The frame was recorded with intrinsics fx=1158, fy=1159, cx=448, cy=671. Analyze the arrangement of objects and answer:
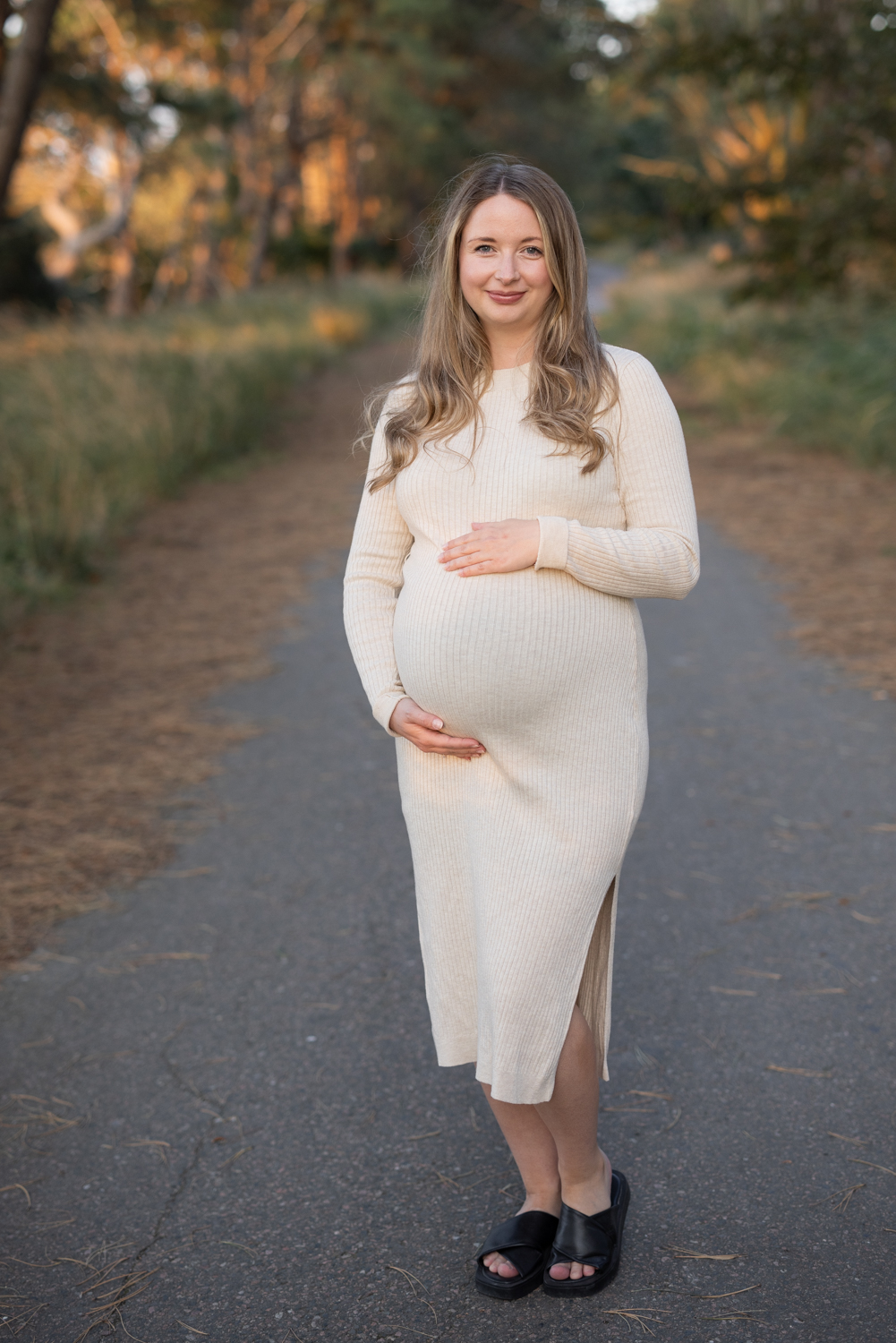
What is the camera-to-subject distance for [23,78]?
30.0ft

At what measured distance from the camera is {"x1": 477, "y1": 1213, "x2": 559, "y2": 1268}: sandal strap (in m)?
2.18

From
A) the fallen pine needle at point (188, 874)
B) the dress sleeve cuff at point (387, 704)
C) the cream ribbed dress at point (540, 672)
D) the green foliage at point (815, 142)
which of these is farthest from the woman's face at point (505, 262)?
the green foliage at point (815, 142)

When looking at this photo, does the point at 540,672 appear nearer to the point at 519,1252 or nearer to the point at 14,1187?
the point at 519,1252

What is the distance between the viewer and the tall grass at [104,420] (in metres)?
7.65

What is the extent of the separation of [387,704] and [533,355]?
679mm

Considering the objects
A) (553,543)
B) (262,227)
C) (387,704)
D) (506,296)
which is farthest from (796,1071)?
(262,227)

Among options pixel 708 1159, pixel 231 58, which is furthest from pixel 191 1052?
pixel 231 58

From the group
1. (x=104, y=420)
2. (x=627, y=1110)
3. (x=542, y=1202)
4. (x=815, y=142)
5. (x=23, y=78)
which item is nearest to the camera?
(x=542, y=1202)

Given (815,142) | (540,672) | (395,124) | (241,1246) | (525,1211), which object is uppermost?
(395,124)

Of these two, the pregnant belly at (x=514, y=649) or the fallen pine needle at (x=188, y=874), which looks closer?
the pregnant belly at (x=514, y=649)

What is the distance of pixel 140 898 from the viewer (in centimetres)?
373

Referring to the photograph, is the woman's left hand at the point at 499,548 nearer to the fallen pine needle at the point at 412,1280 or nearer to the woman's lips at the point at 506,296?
the woman's lips at the point at 506,296

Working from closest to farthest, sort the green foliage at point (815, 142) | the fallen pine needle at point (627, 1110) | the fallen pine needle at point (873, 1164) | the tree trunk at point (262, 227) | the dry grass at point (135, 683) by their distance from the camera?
the fallen pine needle at point (873, 1164) < the fallen pine needle at point (627, 1110) < the dry grass at point (135, 683) < the green foliage at point (815, 142) < the tree trunk at point (262, 227)

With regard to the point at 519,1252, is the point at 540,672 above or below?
above
